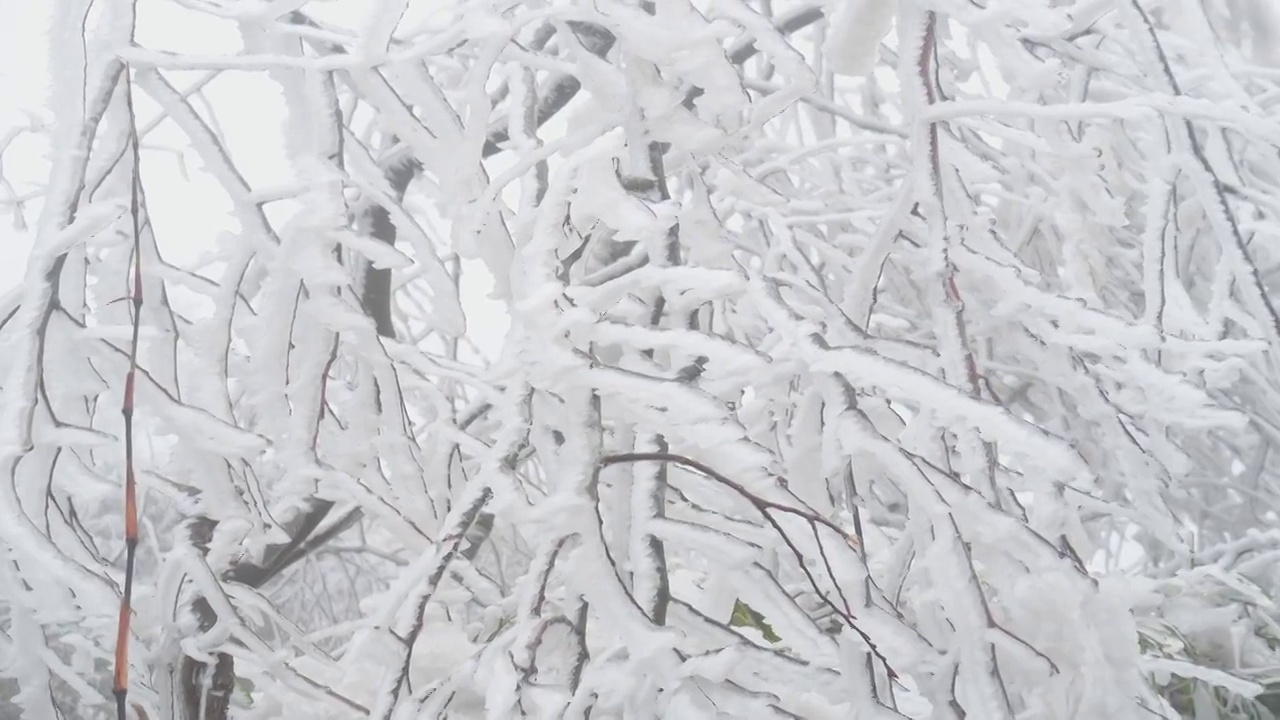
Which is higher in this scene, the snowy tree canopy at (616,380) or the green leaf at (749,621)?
the snowy tree canopy at (616,380)

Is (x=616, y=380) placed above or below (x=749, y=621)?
above

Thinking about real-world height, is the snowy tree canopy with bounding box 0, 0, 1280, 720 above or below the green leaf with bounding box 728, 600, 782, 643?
above

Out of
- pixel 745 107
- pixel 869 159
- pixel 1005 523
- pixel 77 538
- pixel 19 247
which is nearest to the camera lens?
pixel 1005 523

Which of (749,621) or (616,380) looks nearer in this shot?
(616,380)

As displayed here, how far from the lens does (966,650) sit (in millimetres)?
771

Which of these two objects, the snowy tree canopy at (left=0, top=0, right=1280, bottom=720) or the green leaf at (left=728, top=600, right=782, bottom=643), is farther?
the green leaf at (left=728, top=600, right=782, bottom=643)

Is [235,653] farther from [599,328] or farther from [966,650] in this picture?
[966,650]

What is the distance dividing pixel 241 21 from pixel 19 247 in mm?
8876

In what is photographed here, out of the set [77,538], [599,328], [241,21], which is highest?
[241,21]

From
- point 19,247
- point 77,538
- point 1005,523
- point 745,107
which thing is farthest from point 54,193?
point 19,247

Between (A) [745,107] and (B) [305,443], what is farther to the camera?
(B) [305,443]

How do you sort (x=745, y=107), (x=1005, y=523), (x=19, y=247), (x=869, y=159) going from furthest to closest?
(x=19, y=247)
(x=869, y=159)
(x=745, y=107)
(x=1005, y=523)

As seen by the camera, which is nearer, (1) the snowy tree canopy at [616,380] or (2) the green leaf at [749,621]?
(1) the snowy tree canopy at [616,380]

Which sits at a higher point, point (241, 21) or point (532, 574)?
point (241, 21)
